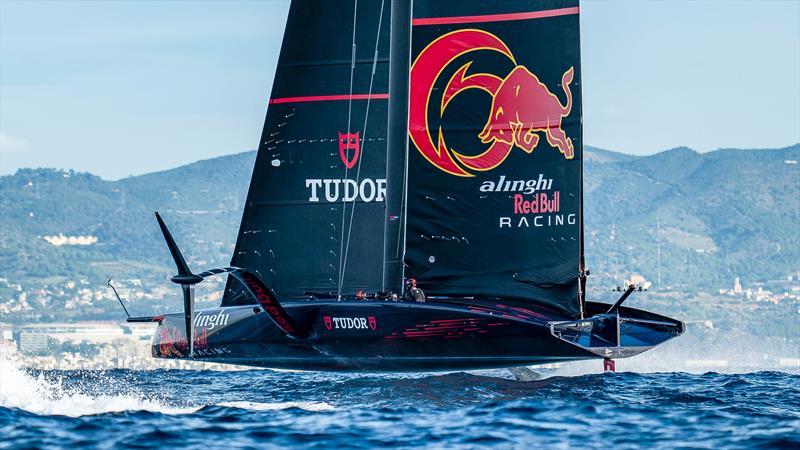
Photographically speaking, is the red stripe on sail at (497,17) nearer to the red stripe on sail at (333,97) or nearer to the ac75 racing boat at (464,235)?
the ac75 racing boat at (464,235)

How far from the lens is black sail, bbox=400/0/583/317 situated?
24.5 metres

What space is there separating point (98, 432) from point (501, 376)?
33.7 feet

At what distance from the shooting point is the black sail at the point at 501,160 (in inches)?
963

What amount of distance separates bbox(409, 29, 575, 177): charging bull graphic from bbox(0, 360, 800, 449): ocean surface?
377 cm

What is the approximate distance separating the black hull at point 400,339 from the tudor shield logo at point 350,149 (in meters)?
2.86

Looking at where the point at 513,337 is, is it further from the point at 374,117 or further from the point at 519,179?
the point at 374,117

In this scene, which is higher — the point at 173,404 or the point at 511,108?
the point at 511,108

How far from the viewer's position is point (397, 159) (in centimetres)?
2480

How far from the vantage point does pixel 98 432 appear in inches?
662

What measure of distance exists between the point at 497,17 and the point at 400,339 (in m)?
5.72

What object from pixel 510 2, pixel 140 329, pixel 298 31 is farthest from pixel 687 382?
pixel 140 329

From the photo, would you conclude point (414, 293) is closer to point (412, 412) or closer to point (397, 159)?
point (397, 159)

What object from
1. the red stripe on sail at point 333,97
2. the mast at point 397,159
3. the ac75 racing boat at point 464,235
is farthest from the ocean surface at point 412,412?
the red stripe on sail at point 333,97

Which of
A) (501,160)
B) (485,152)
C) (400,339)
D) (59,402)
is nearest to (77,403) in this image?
(59,402)
